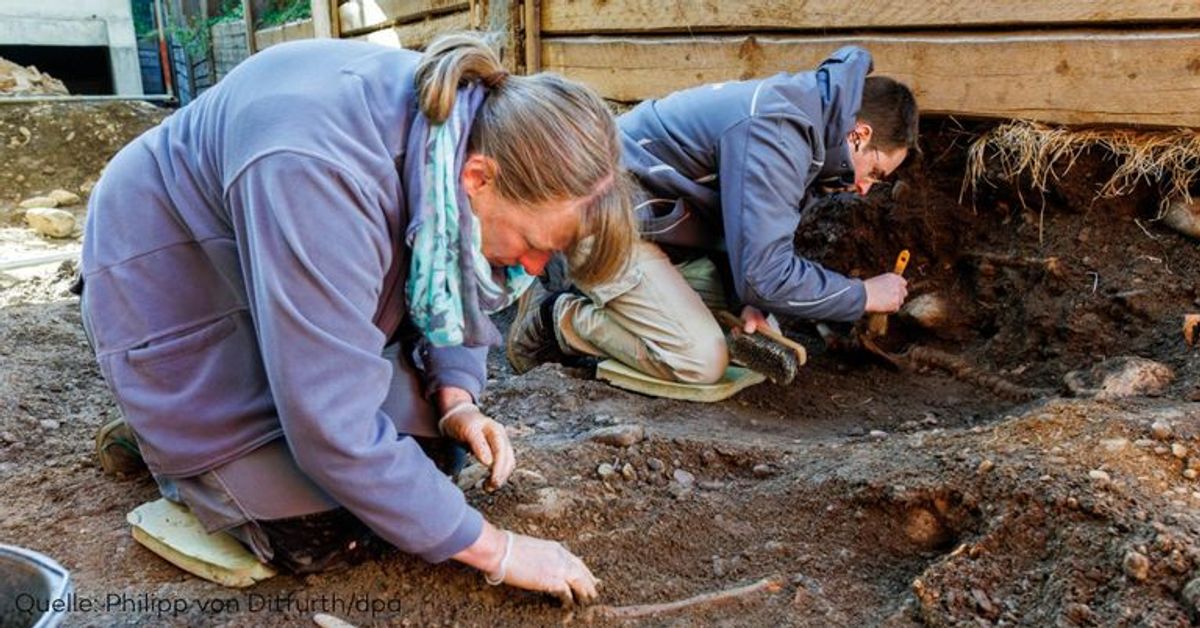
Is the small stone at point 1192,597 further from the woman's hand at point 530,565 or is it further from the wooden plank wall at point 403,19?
the wooden plank wall at point 403,19

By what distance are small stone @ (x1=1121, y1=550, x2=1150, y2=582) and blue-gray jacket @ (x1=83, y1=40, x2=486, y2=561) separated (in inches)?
45.8

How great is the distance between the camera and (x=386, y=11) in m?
6.67

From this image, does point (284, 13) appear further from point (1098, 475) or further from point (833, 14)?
point (1098, 475)

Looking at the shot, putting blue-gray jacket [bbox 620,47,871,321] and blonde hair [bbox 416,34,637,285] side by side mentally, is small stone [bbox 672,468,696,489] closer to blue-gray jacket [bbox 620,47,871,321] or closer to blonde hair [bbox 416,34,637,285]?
blue-gray jacket [bbox 620,47,871,321]

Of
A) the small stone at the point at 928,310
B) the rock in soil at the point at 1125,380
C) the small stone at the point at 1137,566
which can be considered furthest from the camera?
Answer: the small stone at the point at 928,310

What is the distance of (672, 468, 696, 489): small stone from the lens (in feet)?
7.28

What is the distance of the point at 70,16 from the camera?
12.1 metres

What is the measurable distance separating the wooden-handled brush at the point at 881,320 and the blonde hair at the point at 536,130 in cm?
196

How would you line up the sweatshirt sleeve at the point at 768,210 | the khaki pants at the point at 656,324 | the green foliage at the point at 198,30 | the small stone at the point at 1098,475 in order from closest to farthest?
the small stone at the point at 1098,475 < the sweatshirt sleeve at the point at 768,210 < the khaki pants at the point at 656,324 < the green foliage at the point at 198,30

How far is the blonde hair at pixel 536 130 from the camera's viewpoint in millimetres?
1435

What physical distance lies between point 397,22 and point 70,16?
8142 millimetres

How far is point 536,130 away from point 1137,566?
51.0 inches

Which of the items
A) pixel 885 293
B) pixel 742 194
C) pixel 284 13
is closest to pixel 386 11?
pixel 284 13

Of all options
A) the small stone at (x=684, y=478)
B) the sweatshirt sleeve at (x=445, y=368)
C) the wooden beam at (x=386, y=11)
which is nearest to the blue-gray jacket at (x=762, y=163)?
the small stone at (x=684, y=478)
